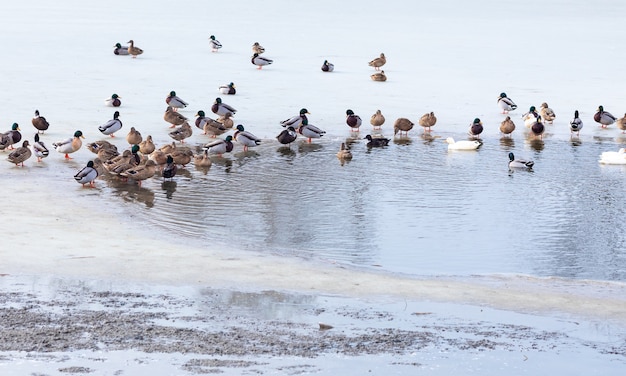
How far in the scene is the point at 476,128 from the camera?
2178cm

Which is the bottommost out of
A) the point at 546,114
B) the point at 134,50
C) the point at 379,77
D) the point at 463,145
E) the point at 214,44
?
the point at 463,145

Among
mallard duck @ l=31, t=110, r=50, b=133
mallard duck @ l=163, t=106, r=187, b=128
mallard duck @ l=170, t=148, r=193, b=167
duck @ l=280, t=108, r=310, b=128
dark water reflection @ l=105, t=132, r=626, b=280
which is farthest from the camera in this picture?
mallard duck @ l=163, t=106, r=187, b=128

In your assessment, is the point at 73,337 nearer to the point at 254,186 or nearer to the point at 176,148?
the point at 254,186

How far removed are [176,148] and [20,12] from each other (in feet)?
87.5

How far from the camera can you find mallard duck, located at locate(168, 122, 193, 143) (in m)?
20.6

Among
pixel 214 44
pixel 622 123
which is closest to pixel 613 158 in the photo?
pixel 622 123

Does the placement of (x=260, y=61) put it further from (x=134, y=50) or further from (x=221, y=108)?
(x=221, y=108)

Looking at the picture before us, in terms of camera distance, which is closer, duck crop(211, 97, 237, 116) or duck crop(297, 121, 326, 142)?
duck crop(297, 121, 326, 142)

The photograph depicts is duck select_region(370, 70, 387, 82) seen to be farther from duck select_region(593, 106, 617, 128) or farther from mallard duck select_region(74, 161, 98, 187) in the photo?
mallard duck select_region(74, 161, 98, 187)

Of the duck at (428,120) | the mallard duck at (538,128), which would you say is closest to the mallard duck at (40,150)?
the duck at (428,120)

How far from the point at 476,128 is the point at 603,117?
2992mm

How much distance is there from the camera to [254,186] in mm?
17359

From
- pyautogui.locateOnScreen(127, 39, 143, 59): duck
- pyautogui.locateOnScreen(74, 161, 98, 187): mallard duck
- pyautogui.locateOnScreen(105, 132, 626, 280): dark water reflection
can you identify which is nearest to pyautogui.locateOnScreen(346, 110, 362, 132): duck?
pyautogui.locateOnScreen(105, 132, 626, 280): dark water reflection

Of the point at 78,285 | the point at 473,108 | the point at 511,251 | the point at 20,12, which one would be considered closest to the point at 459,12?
the point at 20,12
